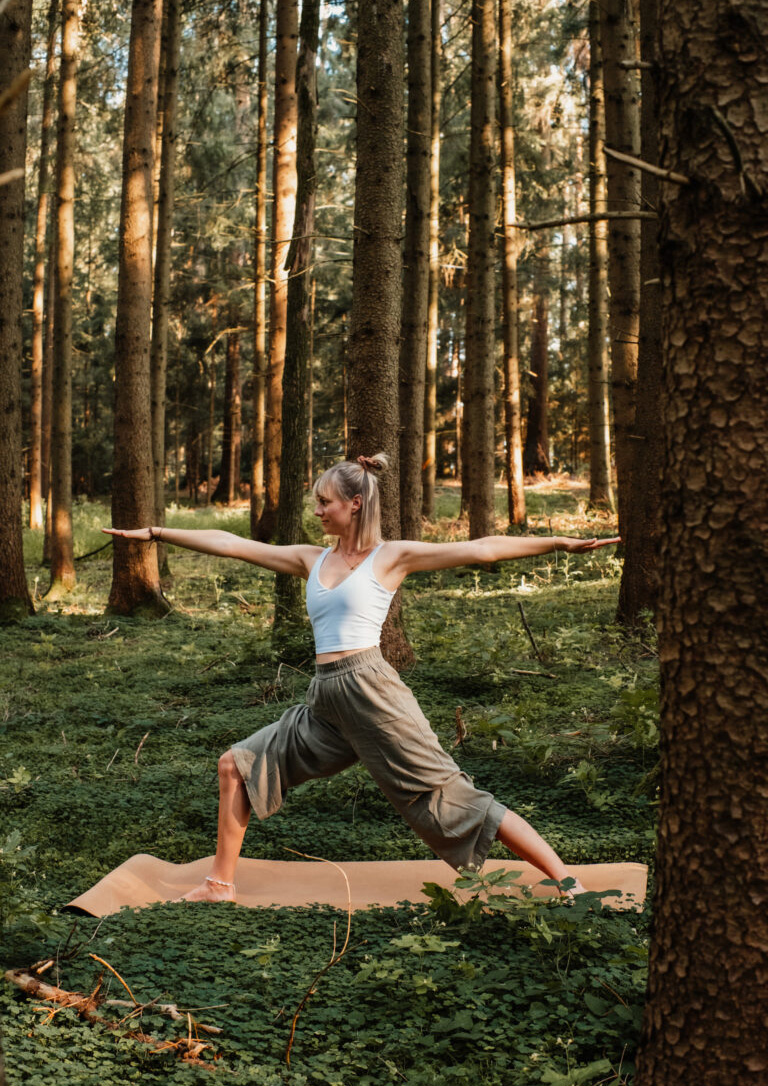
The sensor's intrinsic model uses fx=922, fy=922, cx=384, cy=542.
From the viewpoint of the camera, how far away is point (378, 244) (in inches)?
290

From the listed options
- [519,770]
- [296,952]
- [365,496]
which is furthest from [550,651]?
[296,952]

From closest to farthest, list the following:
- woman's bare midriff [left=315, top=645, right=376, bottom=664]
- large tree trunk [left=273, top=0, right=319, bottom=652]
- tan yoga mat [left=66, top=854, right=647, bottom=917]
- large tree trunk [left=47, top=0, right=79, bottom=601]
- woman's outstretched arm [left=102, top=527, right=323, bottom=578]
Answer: woman's bare midriff [left=315, top=645, right=376, bottom=664] < tan yoga mat [left=66, top=854, right=647, bottom=917] < woman's outstretched arm [left=102, top=527, right=323, bottom=578] < large tree trunk [left=273, top=0, right=319, bottom=652] < large tree trunk [left=47, top=0, right=79, bottom=601]

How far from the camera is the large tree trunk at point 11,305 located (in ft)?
34.8

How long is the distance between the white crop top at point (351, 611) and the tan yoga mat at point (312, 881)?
3.84ft

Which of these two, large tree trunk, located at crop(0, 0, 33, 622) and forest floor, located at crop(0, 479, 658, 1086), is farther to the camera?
large tree trunk, located at crop(0, 0, 33, 622)

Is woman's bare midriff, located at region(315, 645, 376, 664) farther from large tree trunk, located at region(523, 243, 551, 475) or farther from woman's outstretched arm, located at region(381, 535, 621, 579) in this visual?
large tree trunk, located at region(523, 243, 551, 475)

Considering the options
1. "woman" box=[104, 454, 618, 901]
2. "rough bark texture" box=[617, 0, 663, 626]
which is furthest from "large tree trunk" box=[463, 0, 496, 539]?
"woman" box=[104, 454, 618, 901]

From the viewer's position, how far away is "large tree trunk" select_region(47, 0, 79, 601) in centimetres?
1336

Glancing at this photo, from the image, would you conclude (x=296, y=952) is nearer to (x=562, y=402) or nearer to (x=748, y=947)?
(x=748, y=947)

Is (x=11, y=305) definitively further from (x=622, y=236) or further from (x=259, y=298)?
(x=259, y=298)

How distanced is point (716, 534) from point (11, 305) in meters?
10.5

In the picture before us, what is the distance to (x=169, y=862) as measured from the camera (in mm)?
4832

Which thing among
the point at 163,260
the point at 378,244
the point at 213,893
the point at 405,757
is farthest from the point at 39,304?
the point at 405,757

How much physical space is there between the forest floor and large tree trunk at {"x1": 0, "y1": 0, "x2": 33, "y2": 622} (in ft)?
3.23
